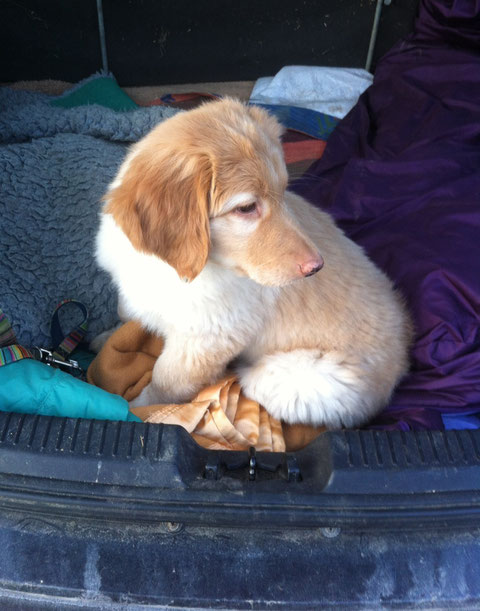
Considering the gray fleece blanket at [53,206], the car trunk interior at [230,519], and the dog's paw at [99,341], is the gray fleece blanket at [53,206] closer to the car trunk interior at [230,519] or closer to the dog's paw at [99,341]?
the dog's paw at [99,341]

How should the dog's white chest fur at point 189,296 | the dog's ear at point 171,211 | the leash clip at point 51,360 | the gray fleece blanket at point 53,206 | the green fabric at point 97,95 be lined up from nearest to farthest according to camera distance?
the dog's ear at point 171,211 < the dog's white chest fur at point 189,296 < the leash clip at point 51,360 < the gray fleece blanket at point 53,206 < the green fabric at point 97,95

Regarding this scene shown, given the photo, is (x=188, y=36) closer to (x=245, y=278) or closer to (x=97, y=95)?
(x=97, y=95)

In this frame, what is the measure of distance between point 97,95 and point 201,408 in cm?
244

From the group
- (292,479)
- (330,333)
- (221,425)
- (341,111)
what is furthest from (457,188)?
(292,479)

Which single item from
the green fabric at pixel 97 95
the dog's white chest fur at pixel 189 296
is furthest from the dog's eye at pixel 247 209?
the green fabric at pixel 97 95

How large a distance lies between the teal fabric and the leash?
0.05 m

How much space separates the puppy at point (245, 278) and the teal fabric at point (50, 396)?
419 millimetres

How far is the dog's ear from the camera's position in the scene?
1581 millimetres

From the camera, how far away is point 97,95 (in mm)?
3617

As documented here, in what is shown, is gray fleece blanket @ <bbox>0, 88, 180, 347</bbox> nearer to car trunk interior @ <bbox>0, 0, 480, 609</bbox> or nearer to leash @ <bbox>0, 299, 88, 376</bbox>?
leash @ <bbox>0, 299, 88, 376</bbox>

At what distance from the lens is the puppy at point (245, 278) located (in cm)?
161

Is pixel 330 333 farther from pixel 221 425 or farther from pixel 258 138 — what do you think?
pixel 258 138

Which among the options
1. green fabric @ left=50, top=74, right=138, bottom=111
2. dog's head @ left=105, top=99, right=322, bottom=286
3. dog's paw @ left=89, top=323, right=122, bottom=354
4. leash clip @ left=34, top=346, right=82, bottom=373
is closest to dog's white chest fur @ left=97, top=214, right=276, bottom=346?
dog's head @ left=105, top=99, right=322, bottom=286

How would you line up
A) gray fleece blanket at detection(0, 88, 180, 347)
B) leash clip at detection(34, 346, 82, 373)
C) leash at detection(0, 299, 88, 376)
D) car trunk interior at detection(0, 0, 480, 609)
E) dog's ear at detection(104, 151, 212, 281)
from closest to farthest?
car trunk interior at detection(0, 0, 480, 609) → dog's ear at detection(104, 151, 212, 281) → leash at detection(0, 299, 88, 376) → leash clip at detection(34, 346, 82, 373) → gray fleece blanket at detection(0, 88, 180, 347)
